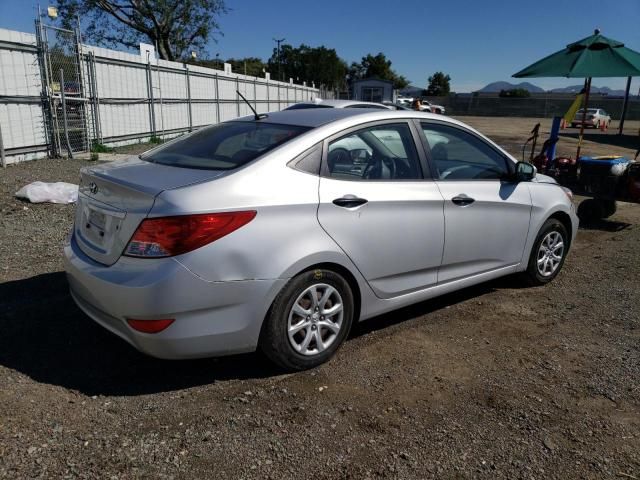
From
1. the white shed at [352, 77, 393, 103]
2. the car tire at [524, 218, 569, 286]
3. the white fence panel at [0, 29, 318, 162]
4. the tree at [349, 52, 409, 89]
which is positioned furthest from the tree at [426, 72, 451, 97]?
the car tire at [524, 218, 569, 286]

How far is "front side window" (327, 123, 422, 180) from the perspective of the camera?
3494mm

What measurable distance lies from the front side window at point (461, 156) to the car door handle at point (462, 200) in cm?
18

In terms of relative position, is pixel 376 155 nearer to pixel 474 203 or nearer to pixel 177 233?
pixel 474 203

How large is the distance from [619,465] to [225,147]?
2.82m

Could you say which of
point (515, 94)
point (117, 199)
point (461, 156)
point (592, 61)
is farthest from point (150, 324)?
point (515, 94)

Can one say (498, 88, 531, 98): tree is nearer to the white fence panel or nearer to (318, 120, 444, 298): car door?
the white fence panel

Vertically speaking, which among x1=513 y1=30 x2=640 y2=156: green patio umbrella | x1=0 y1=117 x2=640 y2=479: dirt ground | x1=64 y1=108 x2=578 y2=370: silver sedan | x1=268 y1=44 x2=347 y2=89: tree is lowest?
x1=0 y1=117 x2=640 y2=479: dirt ground

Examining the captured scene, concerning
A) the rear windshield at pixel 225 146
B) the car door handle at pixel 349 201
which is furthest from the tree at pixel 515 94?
the car door handle at pixel 349 201

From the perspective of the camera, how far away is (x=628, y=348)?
3844 mm

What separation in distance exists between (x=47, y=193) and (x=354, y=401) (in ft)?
20.3

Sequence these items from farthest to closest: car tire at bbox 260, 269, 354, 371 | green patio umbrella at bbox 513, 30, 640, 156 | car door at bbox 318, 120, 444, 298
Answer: green patio umbrella at bbox 513, 30, 640, 156 < car door at bbox 318, 120, 444, 298 < car tire at bbox 260, 269, 354, 371

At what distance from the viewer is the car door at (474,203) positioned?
13.1 feet

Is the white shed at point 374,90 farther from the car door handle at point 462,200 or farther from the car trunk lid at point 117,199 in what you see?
the car trunk lid at point 117,199

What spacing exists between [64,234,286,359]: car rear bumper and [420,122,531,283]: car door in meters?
1.58
